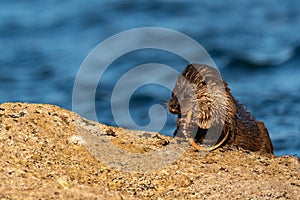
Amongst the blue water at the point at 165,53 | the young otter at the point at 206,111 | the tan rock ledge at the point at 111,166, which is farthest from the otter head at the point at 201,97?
the blue water at the point at 165,53

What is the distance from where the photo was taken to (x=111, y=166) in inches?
204

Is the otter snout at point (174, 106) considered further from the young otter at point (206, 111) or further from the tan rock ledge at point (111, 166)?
the tan rock ledge at point (111, 166)

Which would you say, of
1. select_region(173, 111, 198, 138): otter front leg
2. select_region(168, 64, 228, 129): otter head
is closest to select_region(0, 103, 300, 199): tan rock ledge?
select_region(173, 111, 198, 138): otter front leg

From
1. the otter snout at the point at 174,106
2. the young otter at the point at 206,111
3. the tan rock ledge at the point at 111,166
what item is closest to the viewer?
the tan rock ledge at the point at 111,166

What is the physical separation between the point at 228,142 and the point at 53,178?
1719 millimetres

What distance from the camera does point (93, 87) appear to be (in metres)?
11.8

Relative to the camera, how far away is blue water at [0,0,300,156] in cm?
1174

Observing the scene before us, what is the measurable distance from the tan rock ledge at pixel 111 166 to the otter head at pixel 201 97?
273 millimetres

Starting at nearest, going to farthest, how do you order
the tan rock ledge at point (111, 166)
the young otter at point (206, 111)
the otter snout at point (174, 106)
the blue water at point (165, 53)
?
1. the tan rock ledge at point (111, 166)
2. the young otter at point (206, 111)
3. the otter snout at point (174, 106)
4. the blue water at point (165, 53)

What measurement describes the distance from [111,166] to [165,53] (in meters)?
8.12

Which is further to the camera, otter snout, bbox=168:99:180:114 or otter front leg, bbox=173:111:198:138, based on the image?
otter snout, bbox=168:99:180:114

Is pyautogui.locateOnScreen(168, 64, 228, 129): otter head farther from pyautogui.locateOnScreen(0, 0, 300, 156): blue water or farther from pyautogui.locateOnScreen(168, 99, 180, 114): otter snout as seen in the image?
pyautogui.locateOnScreen(0, 0, 300, 156): blue water

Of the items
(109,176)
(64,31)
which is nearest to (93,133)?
(109,176)

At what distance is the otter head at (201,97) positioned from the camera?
19.1ft
